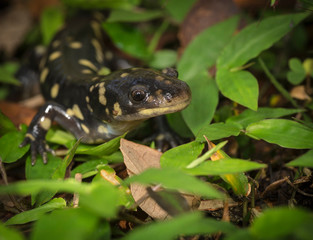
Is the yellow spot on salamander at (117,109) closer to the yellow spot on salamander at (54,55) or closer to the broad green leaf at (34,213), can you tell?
the broad green leaf at (34,213)

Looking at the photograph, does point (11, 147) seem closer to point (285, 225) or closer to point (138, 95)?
point (138, 95)

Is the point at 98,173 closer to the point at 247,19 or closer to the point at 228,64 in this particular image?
the point at 228,64

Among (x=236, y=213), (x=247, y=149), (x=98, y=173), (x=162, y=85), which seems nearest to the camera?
(x=236, y=213)

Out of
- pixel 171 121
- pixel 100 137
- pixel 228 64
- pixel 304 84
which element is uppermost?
pixel 228 64

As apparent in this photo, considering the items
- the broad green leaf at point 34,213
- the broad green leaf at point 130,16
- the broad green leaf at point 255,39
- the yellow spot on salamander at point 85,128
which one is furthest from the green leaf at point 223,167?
the broad green leaf at point 130,16

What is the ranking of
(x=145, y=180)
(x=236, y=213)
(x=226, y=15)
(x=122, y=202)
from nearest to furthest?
1. (x=145, y=180)
2. (x=122, y=202)
3. (x=236, y=213)
4. (x=226, y=15)

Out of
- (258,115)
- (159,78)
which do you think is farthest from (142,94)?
(258,115)

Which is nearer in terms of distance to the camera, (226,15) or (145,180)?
(145,180)

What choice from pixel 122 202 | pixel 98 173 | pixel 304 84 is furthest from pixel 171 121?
pixel 304 84

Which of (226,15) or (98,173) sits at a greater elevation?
(226,15)
